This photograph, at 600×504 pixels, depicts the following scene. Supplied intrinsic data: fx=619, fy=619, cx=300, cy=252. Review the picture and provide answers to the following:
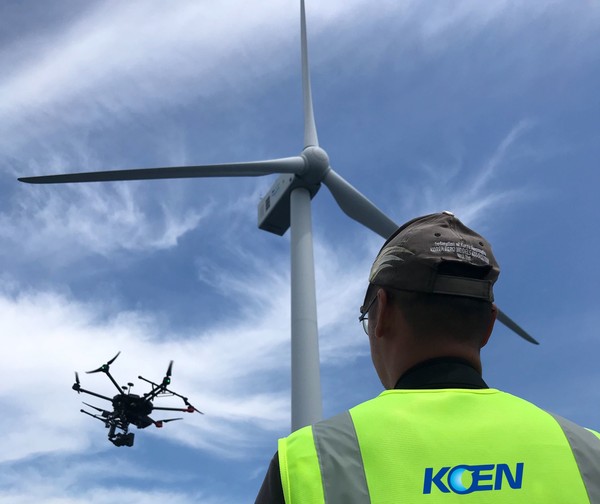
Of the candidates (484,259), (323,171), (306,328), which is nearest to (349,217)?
(323,171)

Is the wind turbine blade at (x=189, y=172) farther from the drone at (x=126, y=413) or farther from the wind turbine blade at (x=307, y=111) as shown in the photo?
the drone at (x=126, y=413)

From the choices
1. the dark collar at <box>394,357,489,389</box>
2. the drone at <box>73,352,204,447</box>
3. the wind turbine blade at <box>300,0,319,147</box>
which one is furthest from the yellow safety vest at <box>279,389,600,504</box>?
the drone at <box>73,352,204,447</box>

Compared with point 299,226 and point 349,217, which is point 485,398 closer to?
point 299,226

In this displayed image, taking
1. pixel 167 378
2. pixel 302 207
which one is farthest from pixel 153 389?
pixel 302 207

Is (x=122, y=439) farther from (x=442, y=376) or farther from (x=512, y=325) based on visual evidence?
(x=442, y=376)

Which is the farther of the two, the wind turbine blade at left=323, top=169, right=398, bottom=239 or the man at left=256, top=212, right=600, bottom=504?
the wind turbine blade at left=323, top=169, right=398, bottom=239

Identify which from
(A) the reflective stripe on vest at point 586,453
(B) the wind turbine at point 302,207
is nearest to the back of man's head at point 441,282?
(A) the reflective stripe on vest at point 586,453

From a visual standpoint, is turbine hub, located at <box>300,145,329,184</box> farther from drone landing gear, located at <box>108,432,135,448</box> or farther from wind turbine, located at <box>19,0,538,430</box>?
drone landing gear, located at <box>108,432,135,448</box>
